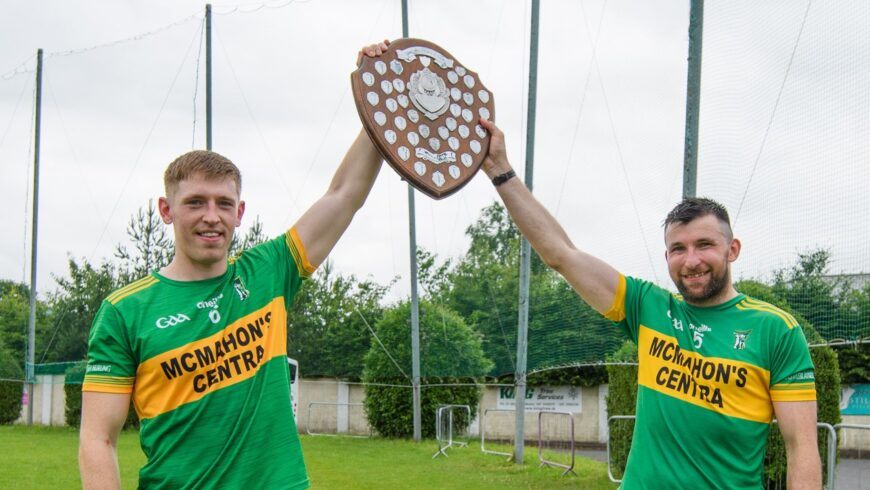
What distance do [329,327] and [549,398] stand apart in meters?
10.9

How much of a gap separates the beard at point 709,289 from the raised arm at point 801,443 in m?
0.42

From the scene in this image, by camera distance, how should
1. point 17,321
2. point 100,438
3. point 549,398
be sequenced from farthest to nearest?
point 17,321, point 549,398, point 100,438

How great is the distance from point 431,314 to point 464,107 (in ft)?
66.3

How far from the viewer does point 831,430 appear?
727 cm

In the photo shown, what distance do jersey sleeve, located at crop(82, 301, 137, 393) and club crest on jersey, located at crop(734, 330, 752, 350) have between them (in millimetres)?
1902

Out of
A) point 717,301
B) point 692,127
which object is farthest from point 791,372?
point 692,127

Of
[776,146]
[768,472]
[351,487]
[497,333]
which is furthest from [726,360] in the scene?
[497,333]

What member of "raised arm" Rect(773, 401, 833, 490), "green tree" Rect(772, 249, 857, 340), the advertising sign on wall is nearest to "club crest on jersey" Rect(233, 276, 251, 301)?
"raised arm" Rect(773, 401, 833, 490)

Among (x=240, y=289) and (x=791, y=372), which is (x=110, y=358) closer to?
(x=240, y=289)

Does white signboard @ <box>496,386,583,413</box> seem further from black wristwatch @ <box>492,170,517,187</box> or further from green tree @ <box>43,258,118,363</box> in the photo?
black wristwatch @ <box>492,170,517,187</box>

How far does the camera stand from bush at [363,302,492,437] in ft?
72.6

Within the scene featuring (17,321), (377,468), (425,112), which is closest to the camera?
(425,112)

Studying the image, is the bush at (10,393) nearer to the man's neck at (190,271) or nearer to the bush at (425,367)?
the bush at (425,367)

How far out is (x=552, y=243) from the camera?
10.5 feet
